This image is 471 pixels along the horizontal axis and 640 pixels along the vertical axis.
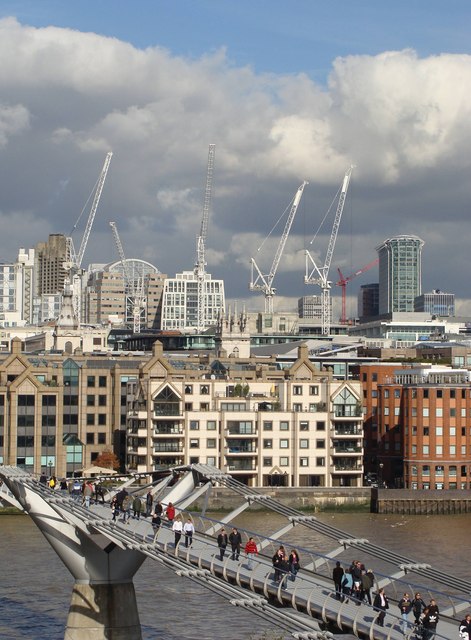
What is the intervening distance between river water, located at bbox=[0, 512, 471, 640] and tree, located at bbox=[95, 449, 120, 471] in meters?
15.3

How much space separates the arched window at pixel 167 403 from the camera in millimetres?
103812

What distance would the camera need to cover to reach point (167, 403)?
104 meters

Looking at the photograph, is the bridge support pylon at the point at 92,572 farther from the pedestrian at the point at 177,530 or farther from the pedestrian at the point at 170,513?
the pedestrian at the point at 177,530

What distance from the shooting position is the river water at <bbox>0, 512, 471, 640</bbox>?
5172cm

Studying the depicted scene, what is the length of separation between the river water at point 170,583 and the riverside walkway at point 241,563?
4.78m

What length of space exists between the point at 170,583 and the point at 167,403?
138 ft

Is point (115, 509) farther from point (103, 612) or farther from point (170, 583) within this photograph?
point (170, 583)

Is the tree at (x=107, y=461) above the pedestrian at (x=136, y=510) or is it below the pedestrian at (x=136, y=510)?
below

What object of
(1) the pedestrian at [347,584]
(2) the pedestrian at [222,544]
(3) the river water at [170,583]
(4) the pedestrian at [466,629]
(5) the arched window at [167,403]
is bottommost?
(3) the river water at [170,583]

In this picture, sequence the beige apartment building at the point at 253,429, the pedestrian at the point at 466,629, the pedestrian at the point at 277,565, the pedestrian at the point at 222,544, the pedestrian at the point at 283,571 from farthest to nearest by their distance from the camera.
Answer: the beige apartment building at the point at 253,429
the pedestrian at the point at 222,544
the pedestrian at the point at 277,565
the pedestrian at the point at 283,571
the pedestrian at the point at 466,629

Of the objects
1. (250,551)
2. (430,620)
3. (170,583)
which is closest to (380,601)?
(430,620)

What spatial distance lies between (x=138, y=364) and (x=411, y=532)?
134 feet

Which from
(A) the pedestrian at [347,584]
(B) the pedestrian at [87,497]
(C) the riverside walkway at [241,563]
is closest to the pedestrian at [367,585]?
(C) the riverside walkway at [241,563]

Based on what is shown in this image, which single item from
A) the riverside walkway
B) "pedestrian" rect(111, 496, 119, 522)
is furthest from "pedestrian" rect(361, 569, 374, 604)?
"pedestrian" rect(111, 496, 119, 522)
